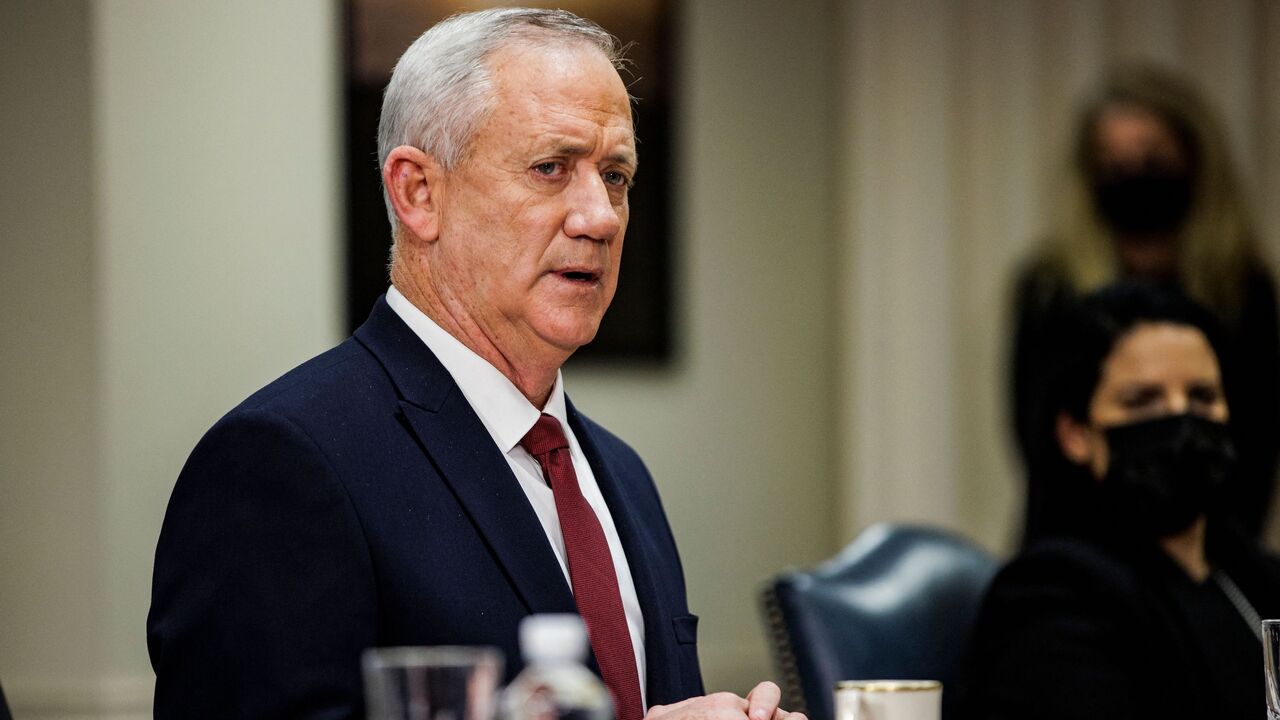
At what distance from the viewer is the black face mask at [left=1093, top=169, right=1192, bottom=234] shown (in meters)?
4.53

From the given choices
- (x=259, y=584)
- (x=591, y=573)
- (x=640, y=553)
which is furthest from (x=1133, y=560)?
(x=259, y=584)

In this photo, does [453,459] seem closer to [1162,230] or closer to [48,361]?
[48,361]

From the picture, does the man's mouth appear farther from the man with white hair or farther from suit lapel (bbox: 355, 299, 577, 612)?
suit lapel (bbox: 355, 299, 577, 612)

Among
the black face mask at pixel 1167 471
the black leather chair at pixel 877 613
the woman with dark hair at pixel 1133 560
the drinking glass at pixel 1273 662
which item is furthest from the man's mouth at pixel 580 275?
the black face mask at pixel 1167 471

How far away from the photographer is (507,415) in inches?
70.6

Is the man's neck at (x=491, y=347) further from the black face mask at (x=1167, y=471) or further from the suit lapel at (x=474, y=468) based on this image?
the black face mask at (x=1167, y=471)

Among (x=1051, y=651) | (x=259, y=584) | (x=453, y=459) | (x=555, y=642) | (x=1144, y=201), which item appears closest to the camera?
(x=555, y=642)

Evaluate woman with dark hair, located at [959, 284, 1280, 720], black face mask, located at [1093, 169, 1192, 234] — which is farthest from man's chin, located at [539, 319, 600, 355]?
black face mask, located at [1093, 169, 1192, 234]

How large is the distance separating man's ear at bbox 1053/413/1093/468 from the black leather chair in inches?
12.3

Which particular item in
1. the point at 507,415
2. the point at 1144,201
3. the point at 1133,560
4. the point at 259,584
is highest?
the point at 1144,201

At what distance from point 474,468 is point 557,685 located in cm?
80

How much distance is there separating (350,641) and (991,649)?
1.46 m

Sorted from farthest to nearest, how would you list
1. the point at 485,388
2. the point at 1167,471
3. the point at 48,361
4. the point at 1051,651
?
the point at 48,361, the point at 1167,471, the point at 1051,651, the point at 485,388

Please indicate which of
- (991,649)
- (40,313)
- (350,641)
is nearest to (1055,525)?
(991,649)
